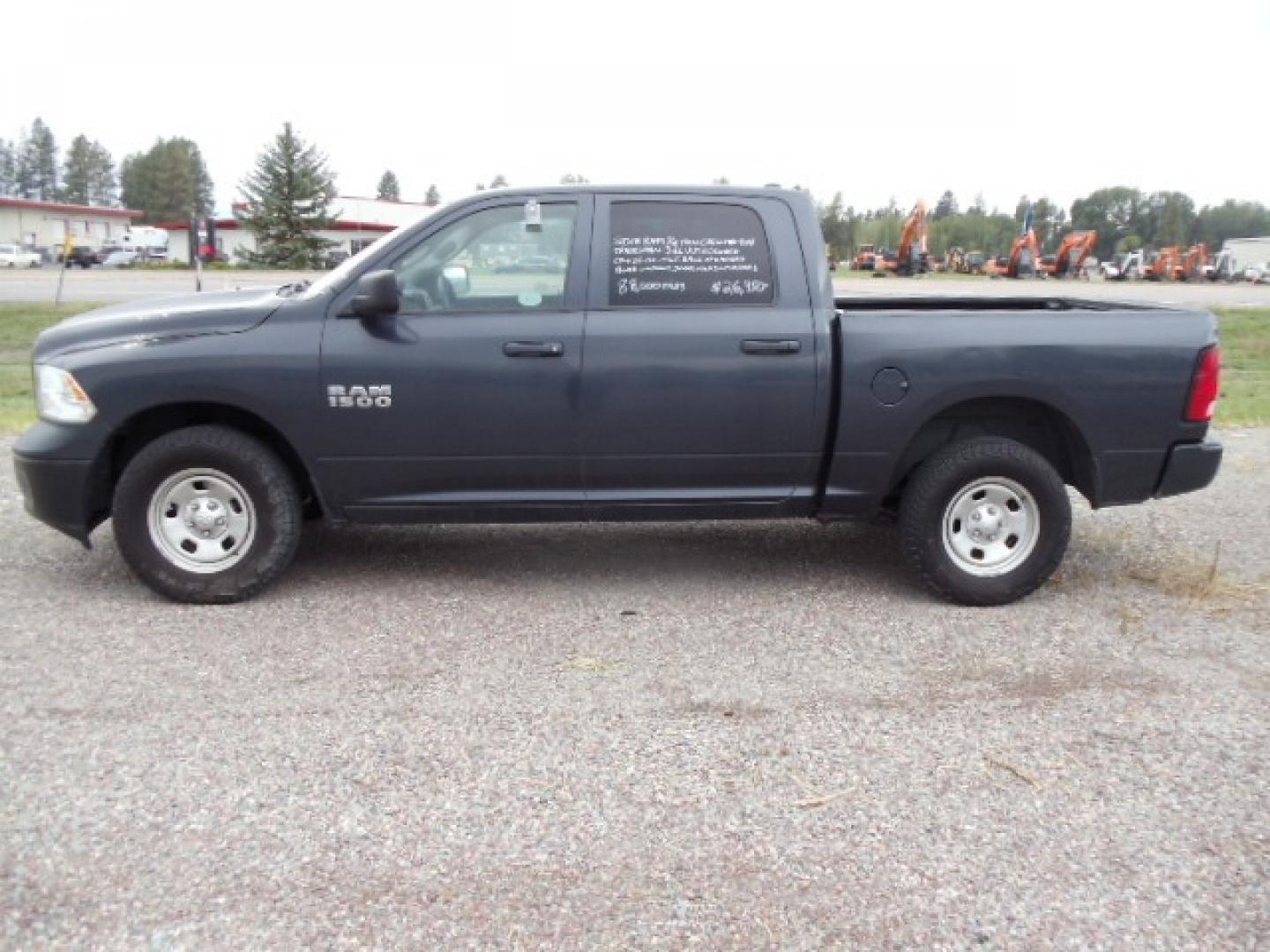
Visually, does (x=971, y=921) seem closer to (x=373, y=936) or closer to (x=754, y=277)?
(x=373, y=936)

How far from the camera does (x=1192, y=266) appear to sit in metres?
58.4

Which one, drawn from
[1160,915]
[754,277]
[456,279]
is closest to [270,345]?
[456,279]

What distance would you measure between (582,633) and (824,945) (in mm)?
2215

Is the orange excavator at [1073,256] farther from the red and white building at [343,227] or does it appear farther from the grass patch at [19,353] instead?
the grass patch at [19,353]

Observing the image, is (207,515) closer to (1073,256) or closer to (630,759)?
(630,759)

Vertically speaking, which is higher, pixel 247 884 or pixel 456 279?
pixel 456 279

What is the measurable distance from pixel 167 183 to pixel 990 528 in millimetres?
117859

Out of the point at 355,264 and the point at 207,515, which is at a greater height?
the point at 355,264

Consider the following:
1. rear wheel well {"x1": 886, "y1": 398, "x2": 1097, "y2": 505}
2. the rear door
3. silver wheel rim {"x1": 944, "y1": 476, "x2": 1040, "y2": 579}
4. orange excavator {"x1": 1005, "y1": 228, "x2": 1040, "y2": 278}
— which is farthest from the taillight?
orange excavator {"x1": 1005, "y1": 228, "x2": 1040, "y2": 278}

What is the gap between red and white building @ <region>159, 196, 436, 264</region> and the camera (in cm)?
5872

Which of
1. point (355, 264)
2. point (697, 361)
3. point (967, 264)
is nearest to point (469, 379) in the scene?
point (355, 264)

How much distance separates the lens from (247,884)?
9.76 ft

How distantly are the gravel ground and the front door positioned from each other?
0.52 meters

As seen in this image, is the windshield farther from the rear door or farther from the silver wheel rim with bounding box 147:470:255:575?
the silver wheel rim with bounding box 147:470:255:575
